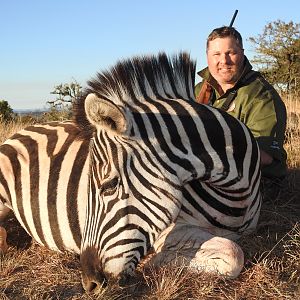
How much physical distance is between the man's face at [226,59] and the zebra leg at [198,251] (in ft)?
5.26

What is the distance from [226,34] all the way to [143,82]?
146 centimetres

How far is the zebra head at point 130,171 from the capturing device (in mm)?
2254

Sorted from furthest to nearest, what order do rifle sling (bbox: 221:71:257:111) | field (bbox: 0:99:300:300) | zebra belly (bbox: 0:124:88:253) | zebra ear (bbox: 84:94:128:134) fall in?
rifle sling (bbox: 221:71:257:111) → zebra belly (bbox: 0:124:88:253) → field (bbox: 0:99:300:300) → zebra ear (bbox: 84:94:128:134)

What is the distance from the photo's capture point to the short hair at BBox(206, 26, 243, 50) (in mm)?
3767

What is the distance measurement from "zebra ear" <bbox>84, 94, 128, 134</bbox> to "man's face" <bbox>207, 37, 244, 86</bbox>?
1834 mm

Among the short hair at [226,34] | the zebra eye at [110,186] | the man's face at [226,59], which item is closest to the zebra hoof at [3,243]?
the zebra eye at [110,186]

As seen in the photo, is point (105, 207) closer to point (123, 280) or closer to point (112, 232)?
point (112, 232)

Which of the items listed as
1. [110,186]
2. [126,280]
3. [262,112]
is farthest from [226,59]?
[126,280]

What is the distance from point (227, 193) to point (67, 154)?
1273 mm

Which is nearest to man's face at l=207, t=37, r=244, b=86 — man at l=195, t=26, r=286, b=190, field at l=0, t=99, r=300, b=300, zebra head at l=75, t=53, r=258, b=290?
man at l=195, t=26, r=286, b=190

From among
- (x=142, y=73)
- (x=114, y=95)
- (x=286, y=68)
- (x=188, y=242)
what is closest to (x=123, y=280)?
(x=188, y=242)

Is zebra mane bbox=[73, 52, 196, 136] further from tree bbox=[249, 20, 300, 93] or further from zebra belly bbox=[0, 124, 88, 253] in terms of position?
tree bbox=[249, 20, 300, 93]

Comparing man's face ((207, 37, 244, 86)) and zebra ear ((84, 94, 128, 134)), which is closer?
zebra ear ((84, 94, 128, 134))

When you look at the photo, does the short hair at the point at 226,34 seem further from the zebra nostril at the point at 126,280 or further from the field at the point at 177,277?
the zebra nostril at the point at 126,280
